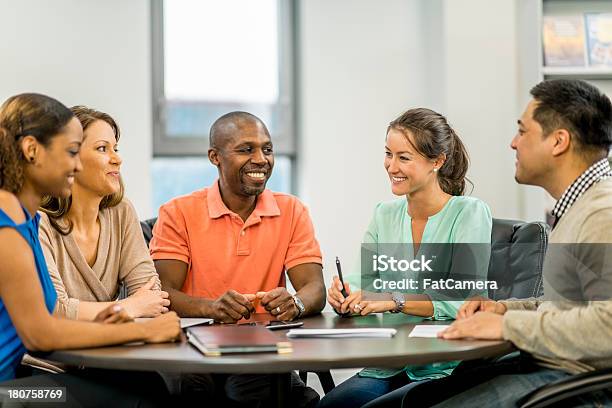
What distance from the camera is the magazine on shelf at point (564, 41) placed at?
4.57 m

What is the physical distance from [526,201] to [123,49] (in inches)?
90.3

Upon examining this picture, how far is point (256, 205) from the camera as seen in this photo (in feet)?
10.5

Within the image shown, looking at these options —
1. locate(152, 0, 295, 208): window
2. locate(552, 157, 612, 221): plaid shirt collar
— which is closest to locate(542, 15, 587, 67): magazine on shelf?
locate(152, 0, 295, 208): window

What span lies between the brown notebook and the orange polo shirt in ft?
2.67

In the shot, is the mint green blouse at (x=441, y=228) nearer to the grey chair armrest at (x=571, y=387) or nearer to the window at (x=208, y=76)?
the grey chair armrest at (x=571, y=387)

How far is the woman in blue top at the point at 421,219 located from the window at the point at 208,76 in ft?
6.19

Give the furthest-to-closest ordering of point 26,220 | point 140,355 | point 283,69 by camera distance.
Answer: point 283,69
point 26,220
point 140,355

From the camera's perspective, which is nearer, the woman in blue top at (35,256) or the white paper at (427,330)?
the woman in blue top at (35,256)

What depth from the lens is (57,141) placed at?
2207 millimetres

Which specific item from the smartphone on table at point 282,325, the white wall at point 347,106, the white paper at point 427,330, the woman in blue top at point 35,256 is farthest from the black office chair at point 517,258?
the white wall at point 347,106

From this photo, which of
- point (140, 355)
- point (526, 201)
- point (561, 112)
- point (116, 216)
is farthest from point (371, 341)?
point (526, 201)

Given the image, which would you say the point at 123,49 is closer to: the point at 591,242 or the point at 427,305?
the point at 427,305

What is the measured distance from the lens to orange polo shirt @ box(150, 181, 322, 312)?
308 centimetres

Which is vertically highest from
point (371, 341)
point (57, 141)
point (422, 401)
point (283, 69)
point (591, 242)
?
point (283, 69)
